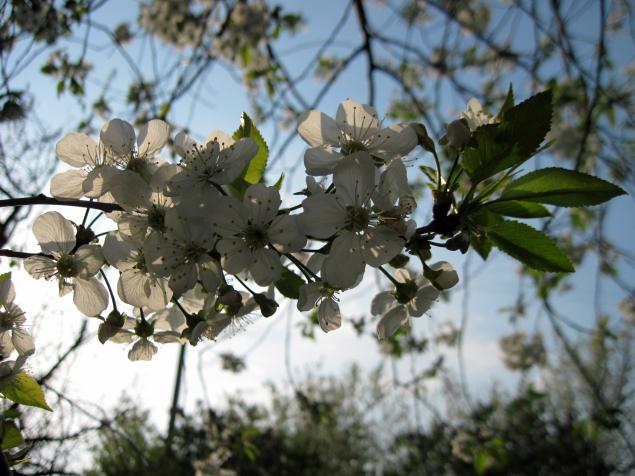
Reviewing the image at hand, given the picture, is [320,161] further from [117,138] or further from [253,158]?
[117,138]

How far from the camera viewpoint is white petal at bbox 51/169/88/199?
34.4 inches

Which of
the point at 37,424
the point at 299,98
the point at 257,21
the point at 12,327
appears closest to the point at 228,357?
the point at 299,98

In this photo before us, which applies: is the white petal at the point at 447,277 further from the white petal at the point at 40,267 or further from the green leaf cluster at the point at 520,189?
the white petal at the point at 40,267

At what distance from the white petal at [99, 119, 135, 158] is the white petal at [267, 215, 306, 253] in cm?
34

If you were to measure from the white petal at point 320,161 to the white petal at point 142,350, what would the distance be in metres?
0.50

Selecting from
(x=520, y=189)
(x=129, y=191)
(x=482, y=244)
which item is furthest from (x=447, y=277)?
(x=129, y=191)

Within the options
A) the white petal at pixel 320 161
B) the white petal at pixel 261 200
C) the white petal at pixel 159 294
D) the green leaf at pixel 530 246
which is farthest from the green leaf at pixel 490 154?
the white petal at pixel 159 294

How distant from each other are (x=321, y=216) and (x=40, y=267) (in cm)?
55

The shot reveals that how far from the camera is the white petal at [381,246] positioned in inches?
30.5

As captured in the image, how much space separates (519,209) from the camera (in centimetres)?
89

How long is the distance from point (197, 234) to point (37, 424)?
120cm

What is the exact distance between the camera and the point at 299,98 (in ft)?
9.94

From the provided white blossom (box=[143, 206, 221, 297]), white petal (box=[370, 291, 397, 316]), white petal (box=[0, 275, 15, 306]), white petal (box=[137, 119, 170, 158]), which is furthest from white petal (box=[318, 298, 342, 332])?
white petal (box=[0, 275, 15, 306])

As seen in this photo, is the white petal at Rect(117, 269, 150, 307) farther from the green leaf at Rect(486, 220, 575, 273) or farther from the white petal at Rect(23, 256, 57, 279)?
the green leaf at Rect(486, 220, 575, 273)
